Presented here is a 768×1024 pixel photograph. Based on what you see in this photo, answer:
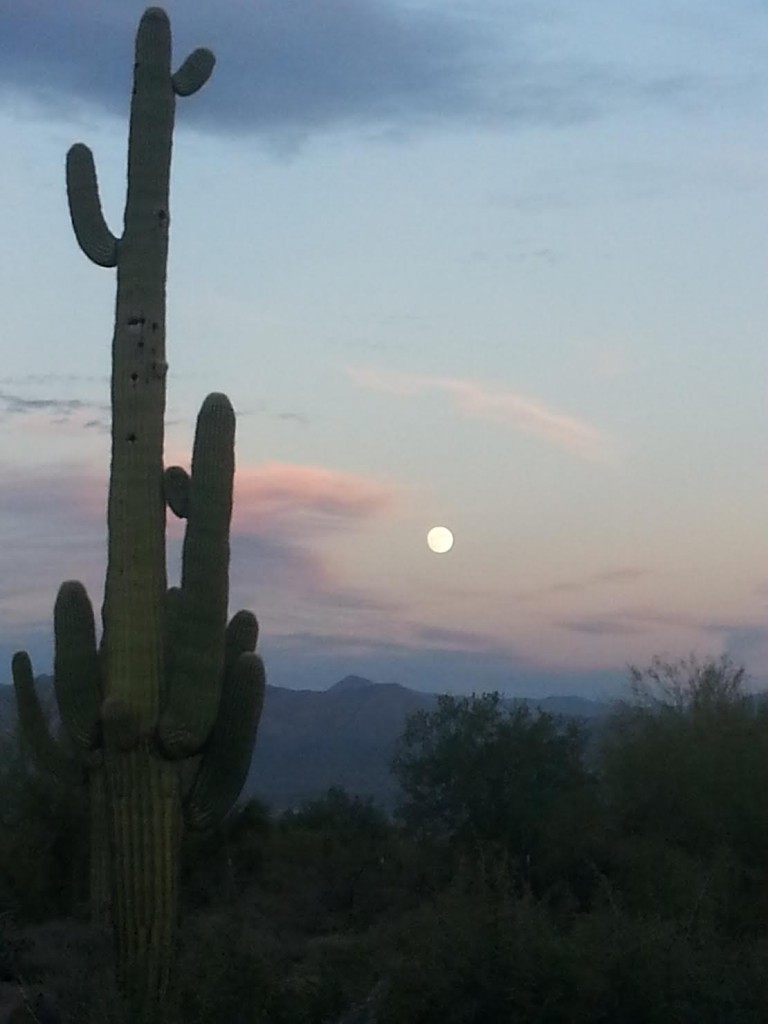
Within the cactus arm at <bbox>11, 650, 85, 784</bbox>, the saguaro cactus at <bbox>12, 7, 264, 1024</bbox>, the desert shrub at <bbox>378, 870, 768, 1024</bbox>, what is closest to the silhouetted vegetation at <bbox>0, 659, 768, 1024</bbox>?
the desert shrub at <bbox>378, 870, 768, 1024</bbox>

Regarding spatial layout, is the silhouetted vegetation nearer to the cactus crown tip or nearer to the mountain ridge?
the cactus crown tip

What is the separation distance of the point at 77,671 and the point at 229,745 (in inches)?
62.5

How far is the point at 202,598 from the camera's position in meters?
14.0

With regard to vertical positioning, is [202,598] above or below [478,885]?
above

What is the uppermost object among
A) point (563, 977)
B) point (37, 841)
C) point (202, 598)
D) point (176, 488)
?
point (176, 488)

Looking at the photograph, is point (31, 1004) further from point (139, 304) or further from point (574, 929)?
point (139, 304)

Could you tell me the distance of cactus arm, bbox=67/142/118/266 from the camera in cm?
1564

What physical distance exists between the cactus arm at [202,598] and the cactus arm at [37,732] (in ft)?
14.6

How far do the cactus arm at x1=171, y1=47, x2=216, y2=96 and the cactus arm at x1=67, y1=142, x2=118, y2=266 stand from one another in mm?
1159

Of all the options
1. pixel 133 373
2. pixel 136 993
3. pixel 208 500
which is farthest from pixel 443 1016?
pixel 133 373

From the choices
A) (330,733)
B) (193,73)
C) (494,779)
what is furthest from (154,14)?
(330,733)

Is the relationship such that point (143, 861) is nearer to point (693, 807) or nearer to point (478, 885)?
point (478, 885)

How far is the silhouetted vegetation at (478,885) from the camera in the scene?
1140 cm

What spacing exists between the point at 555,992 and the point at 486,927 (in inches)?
32.3
